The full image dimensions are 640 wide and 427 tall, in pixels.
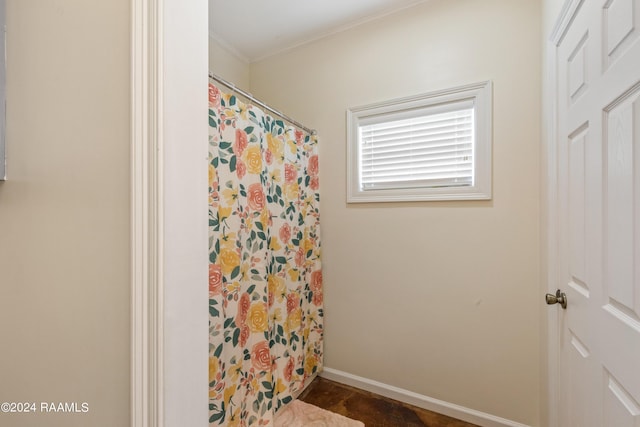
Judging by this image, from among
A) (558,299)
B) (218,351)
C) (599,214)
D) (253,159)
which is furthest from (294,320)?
(599,214)

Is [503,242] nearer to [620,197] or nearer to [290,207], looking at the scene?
[620,197]

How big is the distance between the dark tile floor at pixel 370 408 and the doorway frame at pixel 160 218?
141cm

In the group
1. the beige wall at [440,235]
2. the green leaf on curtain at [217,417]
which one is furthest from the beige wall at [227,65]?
the green leaf on curtain at [217,417]

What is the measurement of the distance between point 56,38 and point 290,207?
1.26 metres

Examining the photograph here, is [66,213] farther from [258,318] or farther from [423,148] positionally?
[423,148]

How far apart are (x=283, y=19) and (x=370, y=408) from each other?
8.47ft

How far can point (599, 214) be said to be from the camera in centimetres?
80

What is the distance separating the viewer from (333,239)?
2.02m

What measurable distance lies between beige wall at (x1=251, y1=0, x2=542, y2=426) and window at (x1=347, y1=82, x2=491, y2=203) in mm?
61

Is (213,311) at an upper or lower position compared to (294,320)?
upper

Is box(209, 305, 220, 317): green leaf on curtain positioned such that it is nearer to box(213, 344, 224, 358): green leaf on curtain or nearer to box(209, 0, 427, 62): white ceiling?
box(213, 344, 224, 358): green leaf on curtain

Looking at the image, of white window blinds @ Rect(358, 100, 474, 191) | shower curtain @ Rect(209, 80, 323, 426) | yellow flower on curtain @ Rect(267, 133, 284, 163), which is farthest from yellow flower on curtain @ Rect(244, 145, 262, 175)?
white window blinds @ Rect(358, 100, 474, 191)

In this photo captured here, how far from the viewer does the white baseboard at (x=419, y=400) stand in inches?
61.0

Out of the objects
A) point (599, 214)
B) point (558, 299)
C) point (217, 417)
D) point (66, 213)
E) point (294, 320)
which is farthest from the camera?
point (294, 320)
